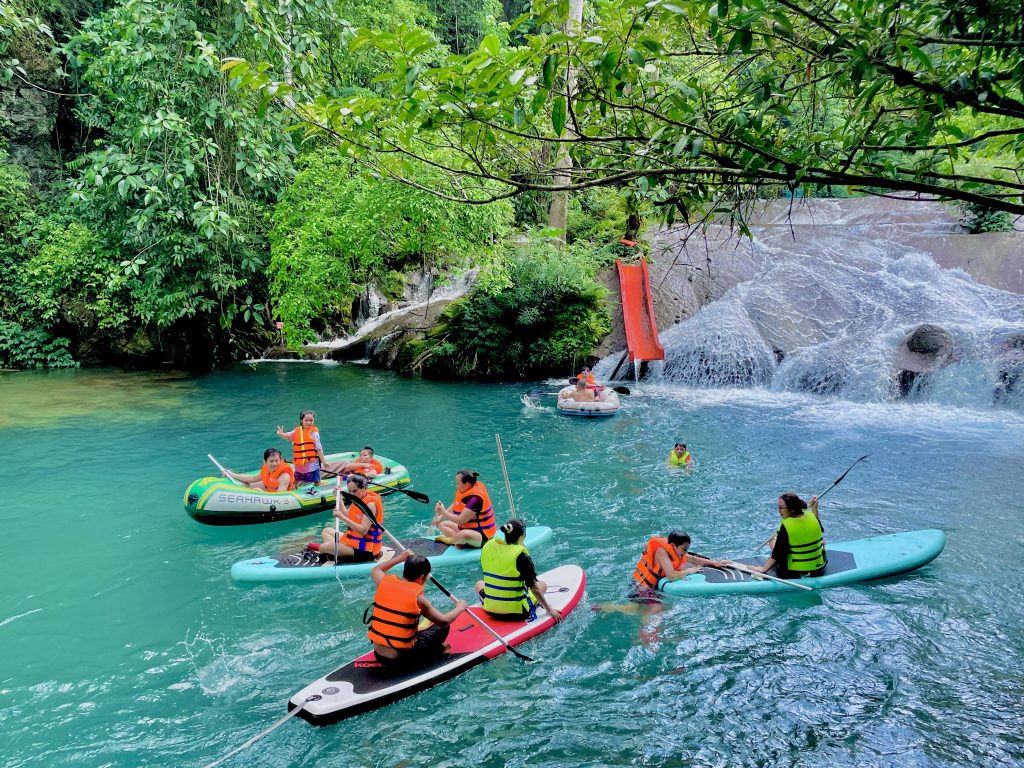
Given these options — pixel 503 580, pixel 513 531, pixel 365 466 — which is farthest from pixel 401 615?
pixel 365 466

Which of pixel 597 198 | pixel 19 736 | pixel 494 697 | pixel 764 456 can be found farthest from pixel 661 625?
pixel 597 198

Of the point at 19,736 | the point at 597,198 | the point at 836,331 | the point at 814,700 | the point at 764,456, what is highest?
the point at 597,198

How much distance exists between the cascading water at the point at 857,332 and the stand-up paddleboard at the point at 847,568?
7.80 m

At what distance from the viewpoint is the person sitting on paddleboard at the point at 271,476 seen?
9.06 meters

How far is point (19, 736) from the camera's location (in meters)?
4.80

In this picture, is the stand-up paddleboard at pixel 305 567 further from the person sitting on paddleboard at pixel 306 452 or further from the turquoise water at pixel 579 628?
the person sitting on paddleboard at pixel 306 452

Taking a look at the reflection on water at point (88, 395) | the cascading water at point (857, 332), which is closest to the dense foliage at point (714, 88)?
the cascading water at point (857, 332)

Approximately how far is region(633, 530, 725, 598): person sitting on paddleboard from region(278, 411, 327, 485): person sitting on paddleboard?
4818 millimetres

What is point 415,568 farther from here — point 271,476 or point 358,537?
point 271,476

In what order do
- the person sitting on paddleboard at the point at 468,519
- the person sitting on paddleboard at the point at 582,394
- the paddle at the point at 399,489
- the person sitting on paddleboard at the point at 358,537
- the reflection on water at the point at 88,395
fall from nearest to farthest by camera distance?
the person sitting on paddleboard at the point at 358,537 → the person sitting on paddleboard at the point at 468,519 → the paddle at the point at 399,489 → the reflection on water at the point at 88,395 → the person sitting on paddleboard at the point at 582,394

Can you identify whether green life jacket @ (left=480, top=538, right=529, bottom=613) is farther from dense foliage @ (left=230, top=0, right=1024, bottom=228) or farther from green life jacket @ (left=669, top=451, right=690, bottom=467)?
green life jacket @ (left=669, top=451, right=690, bottom=467)

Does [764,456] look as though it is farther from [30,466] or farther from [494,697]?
[30,466]

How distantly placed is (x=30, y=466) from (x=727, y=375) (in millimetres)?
13977

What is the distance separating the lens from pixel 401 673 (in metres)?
5.12
